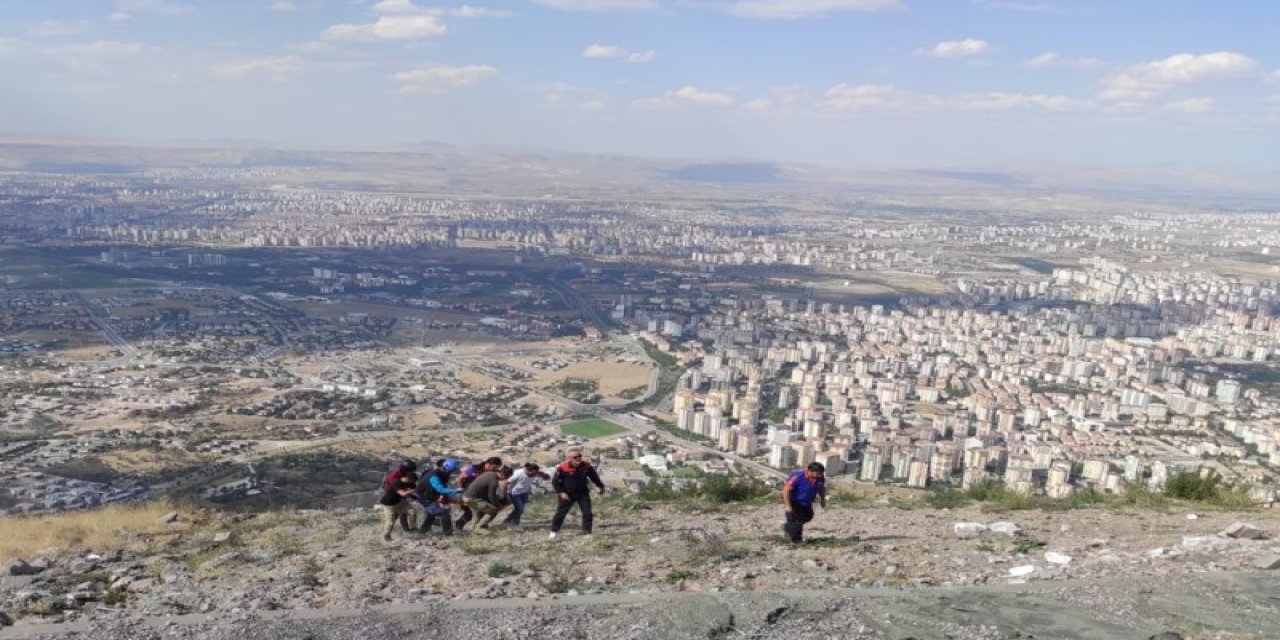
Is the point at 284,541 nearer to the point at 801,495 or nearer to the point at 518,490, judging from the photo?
the point at 518,490

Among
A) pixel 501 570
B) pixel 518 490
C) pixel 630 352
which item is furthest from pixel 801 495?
pixel 630 352

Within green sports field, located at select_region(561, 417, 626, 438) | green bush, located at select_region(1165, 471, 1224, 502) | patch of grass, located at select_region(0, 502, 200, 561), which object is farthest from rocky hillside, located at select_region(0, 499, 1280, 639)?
green sports field, located at select_region(561, 417, 626, 438)

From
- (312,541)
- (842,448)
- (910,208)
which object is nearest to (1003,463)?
(842,448)

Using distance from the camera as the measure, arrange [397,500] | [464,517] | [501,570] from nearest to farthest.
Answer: [501,570] → [397,500] → [464,517]

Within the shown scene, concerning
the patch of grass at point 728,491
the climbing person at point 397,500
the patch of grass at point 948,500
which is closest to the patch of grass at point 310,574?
the climbing person at point 397,500

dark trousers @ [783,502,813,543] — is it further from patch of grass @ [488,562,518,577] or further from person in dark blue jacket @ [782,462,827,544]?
patch of grass @ [488,562,518,577]

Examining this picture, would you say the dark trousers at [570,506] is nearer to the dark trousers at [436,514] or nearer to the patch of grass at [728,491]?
the dark trousers at [436,514]
